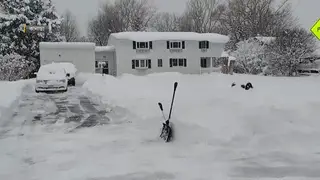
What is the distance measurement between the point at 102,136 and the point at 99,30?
59064 mm

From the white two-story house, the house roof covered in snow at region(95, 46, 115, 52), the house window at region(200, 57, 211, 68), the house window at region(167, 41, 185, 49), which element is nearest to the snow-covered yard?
the white two-story house

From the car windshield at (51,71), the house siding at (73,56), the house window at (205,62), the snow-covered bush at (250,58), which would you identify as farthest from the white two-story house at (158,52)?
the car windshield at (51,71)

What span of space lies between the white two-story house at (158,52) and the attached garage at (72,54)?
374cm

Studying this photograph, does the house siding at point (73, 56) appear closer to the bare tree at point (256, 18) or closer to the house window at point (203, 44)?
the house window at point (203, 44)

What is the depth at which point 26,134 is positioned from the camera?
9219 mm

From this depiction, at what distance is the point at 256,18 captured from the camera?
59.7 metres

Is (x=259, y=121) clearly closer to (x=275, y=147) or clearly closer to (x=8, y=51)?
(x=275, y=147)

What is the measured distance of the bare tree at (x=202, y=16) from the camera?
64.8m

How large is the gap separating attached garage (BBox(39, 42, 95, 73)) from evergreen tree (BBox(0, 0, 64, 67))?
3.59 meters

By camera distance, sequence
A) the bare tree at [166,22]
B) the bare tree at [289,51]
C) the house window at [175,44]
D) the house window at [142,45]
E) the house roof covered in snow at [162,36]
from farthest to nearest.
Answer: the bare tree at [166,22], the house window at [175,44], the house window at [142,45], the house roof covered in snow at [162,36], the bare tree at [289,51]

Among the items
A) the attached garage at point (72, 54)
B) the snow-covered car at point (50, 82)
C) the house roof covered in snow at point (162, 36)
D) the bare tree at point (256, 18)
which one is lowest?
the snow-covered car at point (50, 82)

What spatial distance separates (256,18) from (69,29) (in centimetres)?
3341

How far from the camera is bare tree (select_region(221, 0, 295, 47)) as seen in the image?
58938 millimetres

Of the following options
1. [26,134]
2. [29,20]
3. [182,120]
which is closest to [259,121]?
[182,120]
